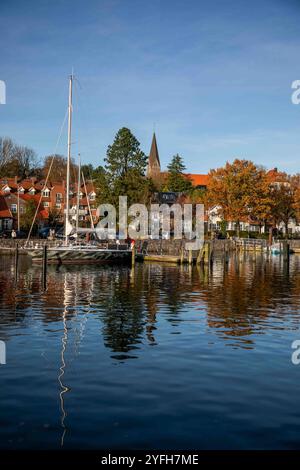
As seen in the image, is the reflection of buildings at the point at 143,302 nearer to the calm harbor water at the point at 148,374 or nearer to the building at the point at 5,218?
the calm harbor water at the point at 148,374

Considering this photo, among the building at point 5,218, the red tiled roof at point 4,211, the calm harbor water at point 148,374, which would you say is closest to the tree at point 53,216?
the building at point 5,218

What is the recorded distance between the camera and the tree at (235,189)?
93.8 m

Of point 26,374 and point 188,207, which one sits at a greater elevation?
point 188,207

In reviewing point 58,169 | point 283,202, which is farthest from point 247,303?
point 58,169

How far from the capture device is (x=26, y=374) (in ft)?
46.1

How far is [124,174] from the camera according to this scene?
94.1 m

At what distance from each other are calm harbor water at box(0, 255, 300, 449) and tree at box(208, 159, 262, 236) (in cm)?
6585

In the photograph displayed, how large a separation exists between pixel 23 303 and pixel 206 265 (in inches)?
1384

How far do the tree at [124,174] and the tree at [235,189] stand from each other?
44.8 feet

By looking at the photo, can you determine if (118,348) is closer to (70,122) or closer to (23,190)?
(70,122)

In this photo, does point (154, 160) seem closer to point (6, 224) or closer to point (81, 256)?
point (6, 224)

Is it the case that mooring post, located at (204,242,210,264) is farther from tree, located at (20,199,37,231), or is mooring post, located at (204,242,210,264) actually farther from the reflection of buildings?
tree, located at (20,199,37,231)

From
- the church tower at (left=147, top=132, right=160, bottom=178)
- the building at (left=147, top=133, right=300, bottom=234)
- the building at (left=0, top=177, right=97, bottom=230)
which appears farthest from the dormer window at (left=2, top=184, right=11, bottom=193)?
the church tower at (left=147, top=132, right=160, bottom=178)
